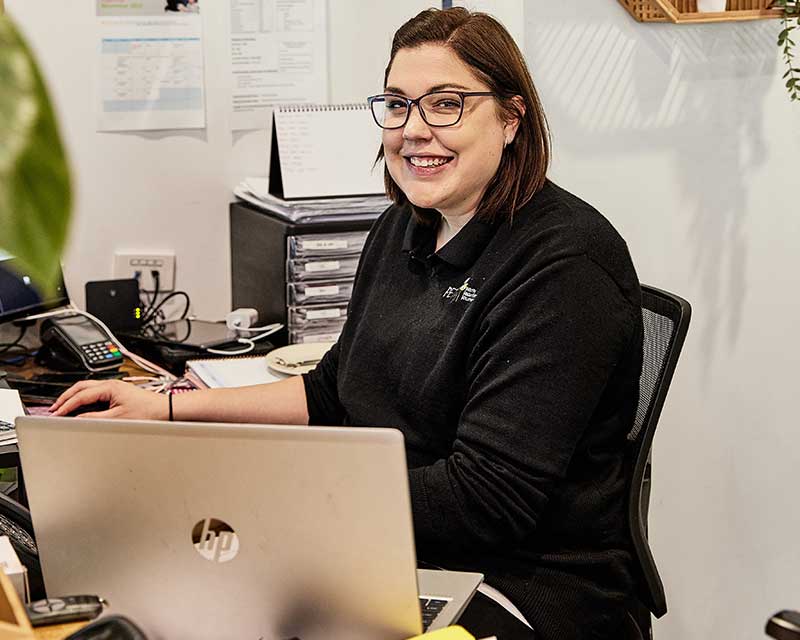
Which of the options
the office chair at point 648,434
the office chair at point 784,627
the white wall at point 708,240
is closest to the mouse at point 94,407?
the office chair at point 648,434

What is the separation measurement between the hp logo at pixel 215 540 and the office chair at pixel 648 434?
0.74 m

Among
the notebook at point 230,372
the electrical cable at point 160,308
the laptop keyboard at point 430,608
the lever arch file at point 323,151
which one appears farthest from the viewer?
the electrical cable at point 160,308

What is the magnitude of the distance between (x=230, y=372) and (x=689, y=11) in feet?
3.60

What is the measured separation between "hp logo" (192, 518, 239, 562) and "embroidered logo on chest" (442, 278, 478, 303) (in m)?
0.66

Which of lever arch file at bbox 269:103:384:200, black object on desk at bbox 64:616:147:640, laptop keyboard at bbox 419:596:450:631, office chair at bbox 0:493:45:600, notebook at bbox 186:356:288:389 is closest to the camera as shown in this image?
black object on desk at bbox 64:616:147:640

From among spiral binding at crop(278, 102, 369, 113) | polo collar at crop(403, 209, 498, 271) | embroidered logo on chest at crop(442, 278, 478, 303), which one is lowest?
embroidered logo on chest at crop(442, 278, 478, 303)

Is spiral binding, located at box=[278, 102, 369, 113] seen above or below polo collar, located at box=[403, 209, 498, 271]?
above

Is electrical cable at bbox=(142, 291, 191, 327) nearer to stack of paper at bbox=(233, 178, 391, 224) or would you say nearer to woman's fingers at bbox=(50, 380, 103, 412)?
stack of paper at bbox=(233, 178, 391, 224)

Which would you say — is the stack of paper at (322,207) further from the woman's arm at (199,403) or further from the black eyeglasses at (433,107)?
the black eyeglasses at (433,107)

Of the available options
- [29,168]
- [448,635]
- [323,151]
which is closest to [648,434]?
[448,635]

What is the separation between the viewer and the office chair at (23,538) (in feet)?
3.91

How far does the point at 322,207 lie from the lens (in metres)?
2.29

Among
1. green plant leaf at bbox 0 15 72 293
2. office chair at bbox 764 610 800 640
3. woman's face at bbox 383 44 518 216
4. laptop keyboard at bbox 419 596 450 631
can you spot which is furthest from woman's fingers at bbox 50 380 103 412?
green plant leaf at bbox 0 15 72 293

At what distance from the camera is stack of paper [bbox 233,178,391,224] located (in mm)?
2268
